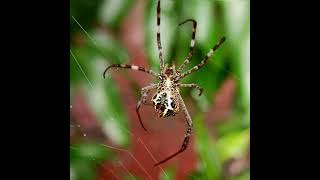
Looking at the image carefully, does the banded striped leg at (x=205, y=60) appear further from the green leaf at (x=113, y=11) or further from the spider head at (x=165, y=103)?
the green leaf at (x=113, y=11)

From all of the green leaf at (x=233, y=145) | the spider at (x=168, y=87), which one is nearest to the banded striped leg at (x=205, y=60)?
the spider at (x=168, y=87)

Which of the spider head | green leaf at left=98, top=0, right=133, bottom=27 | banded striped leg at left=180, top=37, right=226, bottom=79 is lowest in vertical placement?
the spider head

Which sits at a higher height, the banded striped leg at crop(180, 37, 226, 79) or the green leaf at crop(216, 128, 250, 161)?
the banded striped leg at crop(180, 37, 226, 79)

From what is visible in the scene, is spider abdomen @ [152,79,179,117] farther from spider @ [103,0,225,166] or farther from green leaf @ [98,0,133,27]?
green leaf @ [98,0,133,27]

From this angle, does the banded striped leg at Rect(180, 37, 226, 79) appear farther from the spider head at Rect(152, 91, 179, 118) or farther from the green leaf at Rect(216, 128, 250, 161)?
the green leaf at Rect(216, 128, 250, 161)

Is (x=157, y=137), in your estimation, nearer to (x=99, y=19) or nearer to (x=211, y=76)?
(x=211, y=76)

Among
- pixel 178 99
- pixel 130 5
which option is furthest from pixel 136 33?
pixel 178 99

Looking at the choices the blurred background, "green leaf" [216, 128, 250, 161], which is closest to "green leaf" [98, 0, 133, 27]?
the blurred background
